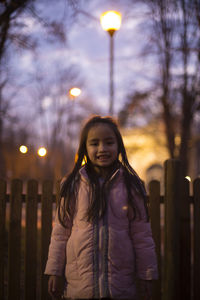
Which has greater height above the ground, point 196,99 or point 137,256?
point 196,99

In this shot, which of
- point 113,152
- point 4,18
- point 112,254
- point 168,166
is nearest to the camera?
point 112,254

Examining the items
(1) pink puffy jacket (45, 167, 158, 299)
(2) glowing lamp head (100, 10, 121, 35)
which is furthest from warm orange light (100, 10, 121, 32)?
(1) pink puffy jacket (45, 167, 158, 299)

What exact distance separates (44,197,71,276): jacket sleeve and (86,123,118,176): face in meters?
0.51

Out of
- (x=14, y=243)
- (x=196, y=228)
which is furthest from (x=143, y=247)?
(x=14, y=243)

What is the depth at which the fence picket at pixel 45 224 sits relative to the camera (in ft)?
10.9

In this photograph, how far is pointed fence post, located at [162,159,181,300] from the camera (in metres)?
2.32

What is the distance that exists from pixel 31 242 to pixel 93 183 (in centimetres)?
166

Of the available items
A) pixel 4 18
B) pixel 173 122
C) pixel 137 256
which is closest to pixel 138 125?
pixel 173 122

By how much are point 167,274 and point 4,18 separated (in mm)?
5883

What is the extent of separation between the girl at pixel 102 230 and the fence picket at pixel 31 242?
1301 mm

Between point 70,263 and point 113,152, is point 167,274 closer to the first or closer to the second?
point 70,263

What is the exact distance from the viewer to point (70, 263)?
2096 mm

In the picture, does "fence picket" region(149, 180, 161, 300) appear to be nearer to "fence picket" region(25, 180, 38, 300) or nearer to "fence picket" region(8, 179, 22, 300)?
"fence picket" region(25, 180, 38, 300)

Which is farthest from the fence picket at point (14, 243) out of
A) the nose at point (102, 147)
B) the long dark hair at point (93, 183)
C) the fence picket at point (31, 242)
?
the nose at point (102, 147)
